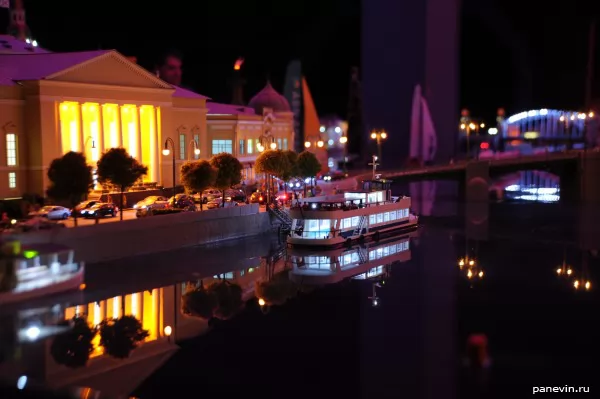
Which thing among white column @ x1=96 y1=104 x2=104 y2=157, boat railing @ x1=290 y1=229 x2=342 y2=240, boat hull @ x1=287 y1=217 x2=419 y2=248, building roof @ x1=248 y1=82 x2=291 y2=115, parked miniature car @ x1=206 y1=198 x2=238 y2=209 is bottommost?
boat hull @ x1=287 y1=217 x2=419 y2=248

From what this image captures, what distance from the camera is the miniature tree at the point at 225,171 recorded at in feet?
113

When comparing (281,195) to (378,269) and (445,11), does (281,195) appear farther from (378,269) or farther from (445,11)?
(445,11)

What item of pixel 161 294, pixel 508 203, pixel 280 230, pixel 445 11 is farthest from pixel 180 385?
pixel 445 11

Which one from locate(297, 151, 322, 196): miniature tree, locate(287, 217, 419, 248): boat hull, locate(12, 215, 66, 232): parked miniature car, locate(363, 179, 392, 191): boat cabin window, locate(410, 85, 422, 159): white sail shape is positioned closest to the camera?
locate(12, 215, 66, 232): parked miniature car

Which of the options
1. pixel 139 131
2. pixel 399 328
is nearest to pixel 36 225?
pixel 399 328

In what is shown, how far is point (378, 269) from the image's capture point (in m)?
29.3

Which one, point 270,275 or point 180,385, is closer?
point 180,385

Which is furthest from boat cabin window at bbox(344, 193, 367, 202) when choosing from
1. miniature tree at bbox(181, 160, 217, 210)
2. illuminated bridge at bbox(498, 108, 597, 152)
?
illuminated bridge at bbox(498, 108, 597, 152)

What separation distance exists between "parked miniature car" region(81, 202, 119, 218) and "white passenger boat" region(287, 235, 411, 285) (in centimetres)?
699

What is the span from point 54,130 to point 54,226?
29.1 ft

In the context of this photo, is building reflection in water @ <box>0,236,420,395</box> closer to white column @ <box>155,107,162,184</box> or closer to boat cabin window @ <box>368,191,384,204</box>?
boat cabin window @ <box>368,191,384,204</box>

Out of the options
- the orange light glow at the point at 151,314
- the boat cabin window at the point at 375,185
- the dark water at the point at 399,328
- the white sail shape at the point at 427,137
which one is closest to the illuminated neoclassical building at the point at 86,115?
the boat cabin window at the point at 375,185

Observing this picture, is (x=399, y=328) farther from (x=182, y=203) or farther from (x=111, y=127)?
(x=111, y=127)

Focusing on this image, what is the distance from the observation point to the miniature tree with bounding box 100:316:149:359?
1962cm
